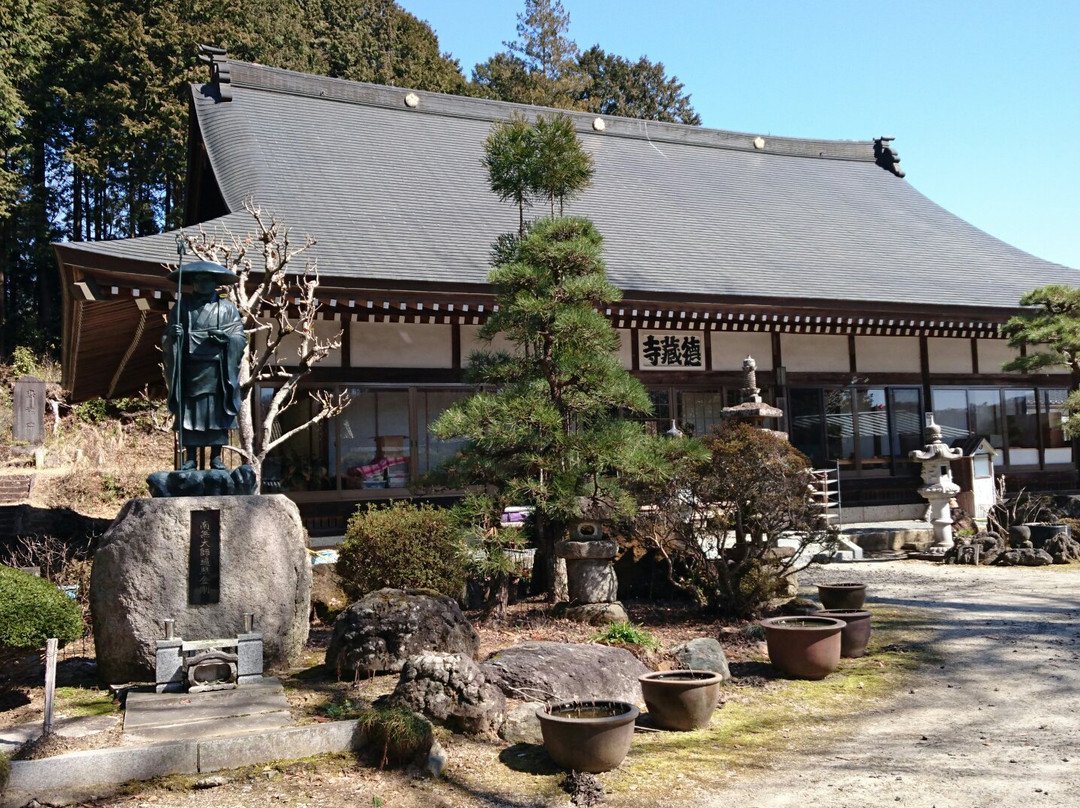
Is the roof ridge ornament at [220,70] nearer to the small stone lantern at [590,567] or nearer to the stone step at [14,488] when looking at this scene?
the stone step at [14,488]

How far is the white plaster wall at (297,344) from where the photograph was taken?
11320mm

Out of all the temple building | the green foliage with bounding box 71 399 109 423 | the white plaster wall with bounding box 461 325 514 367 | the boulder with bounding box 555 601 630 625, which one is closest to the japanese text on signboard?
the temple building

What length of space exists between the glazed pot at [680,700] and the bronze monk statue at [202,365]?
3.43 m

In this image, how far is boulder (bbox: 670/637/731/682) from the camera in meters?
6.12

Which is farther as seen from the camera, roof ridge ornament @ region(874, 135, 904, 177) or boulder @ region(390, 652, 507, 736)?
roof ridge ornament @ region(874, 135, 904, 177)

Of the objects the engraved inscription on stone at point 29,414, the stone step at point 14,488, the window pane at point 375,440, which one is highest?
the engraved inscription on stone at point 29,414

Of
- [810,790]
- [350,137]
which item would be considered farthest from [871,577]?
[350,137]

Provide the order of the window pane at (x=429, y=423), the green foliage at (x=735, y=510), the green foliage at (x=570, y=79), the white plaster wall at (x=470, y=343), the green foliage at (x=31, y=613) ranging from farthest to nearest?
the green foliage at (x=570, y=79)
the white plaster wall at (x=470, y=343)
the window pane at (x=429, y=423)
the green foliage at (x=735, y=510)
the green foliage at (x=31, y=613)

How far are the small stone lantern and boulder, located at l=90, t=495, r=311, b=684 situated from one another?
2.53 meters

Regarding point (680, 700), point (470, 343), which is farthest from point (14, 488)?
Result: point (680, 700)

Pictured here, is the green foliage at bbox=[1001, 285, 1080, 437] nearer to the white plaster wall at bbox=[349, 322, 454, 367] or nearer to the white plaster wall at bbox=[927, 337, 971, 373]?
the white plaster wall at bbox=[927, 337, 971, 373]

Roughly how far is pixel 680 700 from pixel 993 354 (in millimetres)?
13911

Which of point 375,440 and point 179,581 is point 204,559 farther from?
point 375,440

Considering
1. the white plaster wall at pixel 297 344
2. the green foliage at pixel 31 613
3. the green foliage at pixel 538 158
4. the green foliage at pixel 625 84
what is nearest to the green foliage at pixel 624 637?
the green foliage at pixel 31 613
